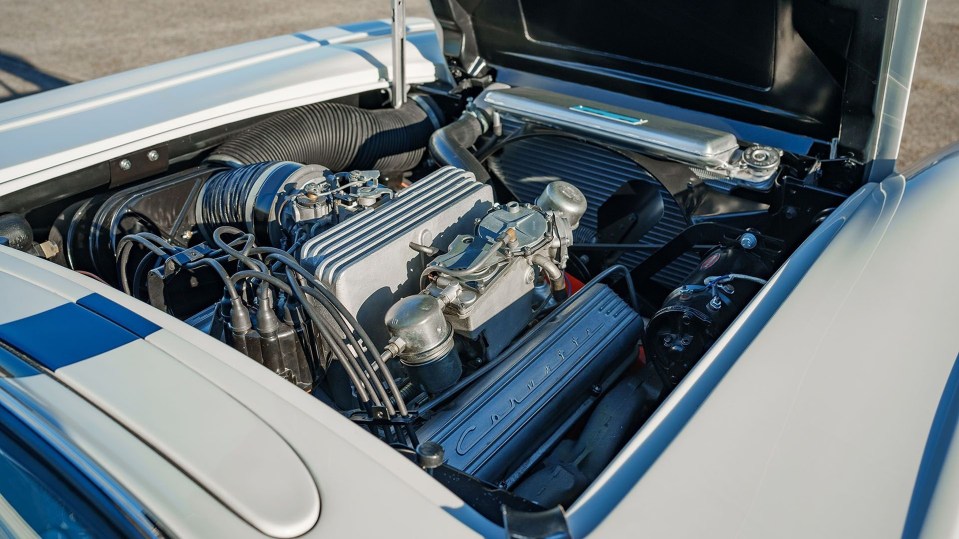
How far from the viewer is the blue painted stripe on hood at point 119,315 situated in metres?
1.09

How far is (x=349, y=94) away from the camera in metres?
2.22

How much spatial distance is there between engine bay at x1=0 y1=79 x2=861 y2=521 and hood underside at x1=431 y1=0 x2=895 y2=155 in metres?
0.10

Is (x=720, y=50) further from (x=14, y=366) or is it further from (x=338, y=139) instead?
(x=14, y=366)

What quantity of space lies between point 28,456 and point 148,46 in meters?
5.69

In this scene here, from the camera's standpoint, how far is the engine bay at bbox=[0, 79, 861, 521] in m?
1.28

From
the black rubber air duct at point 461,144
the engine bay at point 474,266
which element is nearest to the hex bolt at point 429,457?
the engine bay at point 474,266

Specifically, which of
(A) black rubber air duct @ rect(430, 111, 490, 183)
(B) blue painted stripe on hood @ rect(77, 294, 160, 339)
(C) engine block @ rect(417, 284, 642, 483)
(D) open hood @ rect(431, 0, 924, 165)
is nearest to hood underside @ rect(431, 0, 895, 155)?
(D) open hood @ rect(431, 0, 924, 165)

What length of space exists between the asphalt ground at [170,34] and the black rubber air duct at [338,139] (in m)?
3.25

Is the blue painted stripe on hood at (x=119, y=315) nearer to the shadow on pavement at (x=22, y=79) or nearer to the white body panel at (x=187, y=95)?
the white body panel at (x=187, y=95)

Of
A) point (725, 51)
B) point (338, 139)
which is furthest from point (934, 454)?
point (338, 139)

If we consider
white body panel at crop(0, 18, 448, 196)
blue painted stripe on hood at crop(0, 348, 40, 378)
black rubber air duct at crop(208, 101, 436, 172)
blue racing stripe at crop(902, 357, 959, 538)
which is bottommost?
blue racing stripe at crop(902, 357, 959, 538)

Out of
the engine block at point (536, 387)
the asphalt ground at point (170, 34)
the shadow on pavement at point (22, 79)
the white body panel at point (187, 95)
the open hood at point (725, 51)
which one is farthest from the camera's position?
the shadow on pavement at point (22, 79)

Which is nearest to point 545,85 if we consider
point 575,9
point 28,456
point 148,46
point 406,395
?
point 575,9

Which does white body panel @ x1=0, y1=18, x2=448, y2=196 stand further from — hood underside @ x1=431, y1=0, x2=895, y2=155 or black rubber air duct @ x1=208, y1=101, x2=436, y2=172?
hood underside @ x1=431, y1=0, x2=895, y2=155
